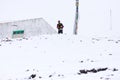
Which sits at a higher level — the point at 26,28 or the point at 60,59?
the point at 26,28

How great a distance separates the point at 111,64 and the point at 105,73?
2898 millimetres

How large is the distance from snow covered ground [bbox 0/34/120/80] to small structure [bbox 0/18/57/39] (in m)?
16.6

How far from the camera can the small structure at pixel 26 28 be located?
46.8 meters

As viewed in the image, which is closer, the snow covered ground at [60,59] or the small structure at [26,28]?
the snow covered ground at [60,59]

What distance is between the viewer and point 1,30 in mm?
49375

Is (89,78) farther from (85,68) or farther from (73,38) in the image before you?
(73,38)

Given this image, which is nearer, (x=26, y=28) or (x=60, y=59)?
(x=60, y=59)

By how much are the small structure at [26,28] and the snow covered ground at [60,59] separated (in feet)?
54.3

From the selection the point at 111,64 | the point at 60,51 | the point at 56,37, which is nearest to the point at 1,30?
the point at 56,37

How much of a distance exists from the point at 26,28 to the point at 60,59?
25869mm

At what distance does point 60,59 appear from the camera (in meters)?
22.2

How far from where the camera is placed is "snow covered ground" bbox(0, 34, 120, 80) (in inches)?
691

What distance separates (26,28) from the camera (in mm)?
47719

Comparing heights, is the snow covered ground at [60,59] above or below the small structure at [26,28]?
below
